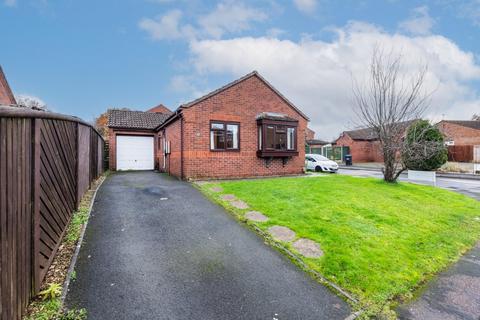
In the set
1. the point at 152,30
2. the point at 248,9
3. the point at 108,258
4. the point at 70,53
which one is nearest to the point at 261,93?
the point at 248,9

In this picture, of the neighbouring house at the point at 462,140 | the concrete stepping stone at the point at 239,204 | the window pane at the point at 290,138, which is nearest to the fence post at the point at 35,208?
the concrete stepping stone at the point at 239,204

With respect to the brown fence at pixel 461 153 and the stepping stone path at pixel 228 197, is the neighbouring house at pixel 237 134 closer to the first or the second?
the stepping stone path at pixel 228 197

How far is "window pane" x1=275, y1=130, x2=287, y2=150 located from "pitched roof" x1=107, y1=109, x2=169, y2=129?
9695 millimetres

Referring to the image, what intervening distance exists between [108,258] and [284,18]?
45.4 ft

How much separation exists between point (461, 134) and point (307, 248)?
3794 cm

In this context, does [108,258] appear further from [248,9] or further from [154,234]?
[248,9]

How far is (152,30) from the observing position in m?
14.1

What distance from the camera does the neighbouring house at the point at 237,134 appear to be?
11.3m

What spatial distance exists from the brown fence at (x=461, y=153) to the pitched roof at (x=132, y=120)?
30.3 m

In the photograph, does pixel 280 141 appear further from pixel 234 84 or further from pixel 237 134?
pixel 234 84

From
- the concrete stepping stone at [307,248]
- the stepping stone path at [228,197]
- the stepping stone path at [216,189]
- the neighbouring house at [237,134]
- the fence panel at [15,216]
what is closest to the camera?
the fence panel at [15,216]

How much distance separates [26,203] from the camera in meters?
2.72

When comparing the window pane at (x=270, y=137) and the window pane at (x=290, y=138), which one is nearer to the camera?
the window pane at (x=270, y=137)

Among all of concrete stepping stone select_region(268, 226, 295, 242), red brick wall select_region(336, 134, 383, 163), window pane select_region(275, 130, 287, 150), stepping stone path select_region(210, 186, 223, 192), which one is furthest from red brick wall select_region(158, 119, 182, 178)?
red brick wall select_region(336, 134, 383, 163)
